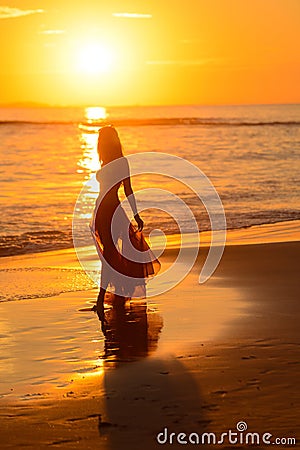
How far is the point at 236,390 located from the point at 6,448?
1.82m

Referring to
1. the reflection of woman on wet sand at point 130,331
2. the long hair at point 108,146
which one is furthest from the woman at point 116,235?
the reflection of woman on wet sand at point 130,331

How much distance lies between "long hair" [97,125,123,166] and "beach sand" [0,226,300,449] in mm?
1731

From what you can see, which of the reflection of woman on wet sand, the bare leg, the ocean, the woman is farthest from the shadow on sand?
the ocean

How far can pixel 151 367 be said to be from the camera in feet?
23.0

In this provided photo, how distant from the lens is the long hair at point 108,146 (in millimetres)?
8969

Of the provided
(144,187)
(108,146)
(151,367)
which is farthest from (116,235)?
(144,187)

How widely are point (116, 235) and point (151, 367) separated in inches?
95.6

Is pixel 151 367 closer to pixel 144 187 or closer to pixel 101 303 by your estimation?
pixel 101 303

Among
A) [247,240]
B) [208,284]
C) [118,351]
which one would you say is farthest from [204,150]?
[118,351]

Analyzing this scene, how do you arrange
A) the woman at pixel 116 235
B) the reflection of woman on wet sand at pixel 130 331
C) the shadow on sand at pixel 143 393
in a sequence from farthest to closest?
the woman at pixel 116 235
the reflection of woman on wet sand at pixel 130 331
the shadow on sand at pixel 143 393

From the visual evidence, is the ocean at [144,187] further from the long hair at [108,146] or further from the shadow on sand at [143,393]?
the shadow on sand at [143,393]

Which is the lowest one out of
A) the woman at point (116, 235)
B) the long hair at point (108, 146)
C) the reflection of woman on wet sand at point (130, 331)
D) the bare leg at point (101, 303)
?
the reflection of woman on wet sand at point (130, 331)

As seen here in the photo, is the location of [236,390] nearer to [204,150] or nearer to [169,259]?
[169,259]

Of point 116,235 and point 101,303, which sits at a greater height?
point 116,235
